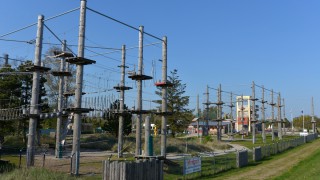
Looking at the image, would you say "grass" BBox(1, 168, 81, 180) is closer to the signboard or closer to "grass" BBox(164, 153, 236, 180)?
"grass" BBox(164, 153, 236, 180)

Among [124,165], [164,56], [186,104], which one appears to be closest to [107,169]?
[124,165]

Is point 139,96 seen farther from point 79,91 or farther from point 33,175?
point 33,175

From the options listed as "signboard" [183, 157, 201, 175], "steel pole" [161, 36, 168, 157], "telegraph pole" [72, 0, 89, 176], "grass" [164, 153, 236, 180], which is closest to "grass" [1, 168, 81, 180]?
"telegraph pole" [72, 0, 89, 176]

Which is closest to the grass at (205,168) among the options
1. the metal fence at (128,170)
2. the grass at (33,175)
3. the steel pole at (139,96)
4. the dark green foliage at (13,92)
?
the metal fence at (128,170)

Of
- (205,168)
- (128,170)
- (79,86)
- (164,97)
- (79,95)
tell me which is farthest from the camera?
(164,97)

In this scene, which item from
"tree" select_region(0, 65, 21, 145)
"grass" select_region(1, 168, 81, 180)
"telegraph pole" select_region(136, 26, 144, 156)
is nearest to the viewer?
"grass" select_region(1, 168, 81, 180)

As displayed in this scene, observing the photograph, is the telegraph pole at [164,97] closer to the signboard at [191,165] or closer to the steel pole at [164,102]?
the steel pole at [164,102]

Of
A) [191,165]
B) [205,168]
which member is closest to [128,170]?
[191,165]

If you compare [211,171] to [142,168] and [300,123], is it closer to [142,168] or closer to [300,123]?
[142,168]

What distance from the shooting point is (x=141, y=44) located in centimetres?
2927

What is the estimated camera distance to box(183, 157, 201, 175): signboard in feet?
71.6

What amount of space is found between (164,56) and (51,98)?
22.5 metres

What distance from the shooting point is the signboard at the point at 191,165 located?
2181cm

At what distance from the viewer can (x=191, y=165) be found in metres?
22.4
